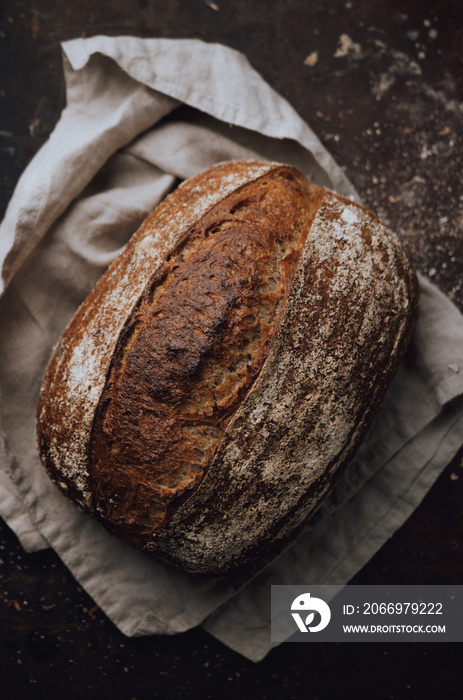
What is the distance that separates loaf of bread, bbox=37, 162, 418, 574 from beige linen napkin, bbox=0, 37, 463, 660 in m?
0.22

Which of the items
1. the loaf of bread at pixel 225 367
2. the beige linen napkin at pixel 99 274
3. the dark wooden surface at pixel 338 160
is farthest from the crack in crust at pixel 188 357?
the dark wooden surface at pixel 338 160

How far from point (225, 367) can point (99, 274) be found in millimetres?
527

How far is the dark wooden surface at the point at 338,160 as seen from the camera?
1.41m

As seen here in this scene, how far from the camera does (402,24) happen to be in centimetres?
145

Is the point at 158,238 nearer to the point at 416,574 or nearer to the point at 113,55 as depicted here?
the point at 113,55

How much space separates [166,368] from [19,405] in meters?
0.56

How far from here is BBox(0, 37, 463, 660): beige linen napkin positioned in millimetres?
1288

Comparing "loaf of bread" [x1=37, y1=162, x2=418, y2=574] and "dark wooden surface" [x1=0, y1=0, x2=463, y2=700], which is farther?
"dark wooden surface" [x1=0, y1=0, x2=463, y2=700]

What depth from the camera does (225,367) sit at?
1.00m

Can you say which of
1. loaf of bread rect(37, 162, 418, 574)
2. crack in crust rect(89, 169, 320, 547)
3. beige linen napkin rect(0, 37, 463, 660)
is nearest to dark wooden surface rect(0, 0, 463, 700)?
beige linen napkin rect(0, 37, 463, 660)

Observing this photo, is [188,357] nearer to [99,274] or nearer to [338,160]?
[99,274]

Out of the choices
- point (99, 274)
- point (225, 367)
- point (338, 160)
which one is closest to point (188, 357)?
point (225, 367)

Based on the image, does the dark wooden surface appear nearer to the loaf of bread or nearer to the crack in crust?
the loaf of bread

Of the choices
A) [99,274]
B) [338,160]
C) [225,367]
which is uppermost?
[338,160]
